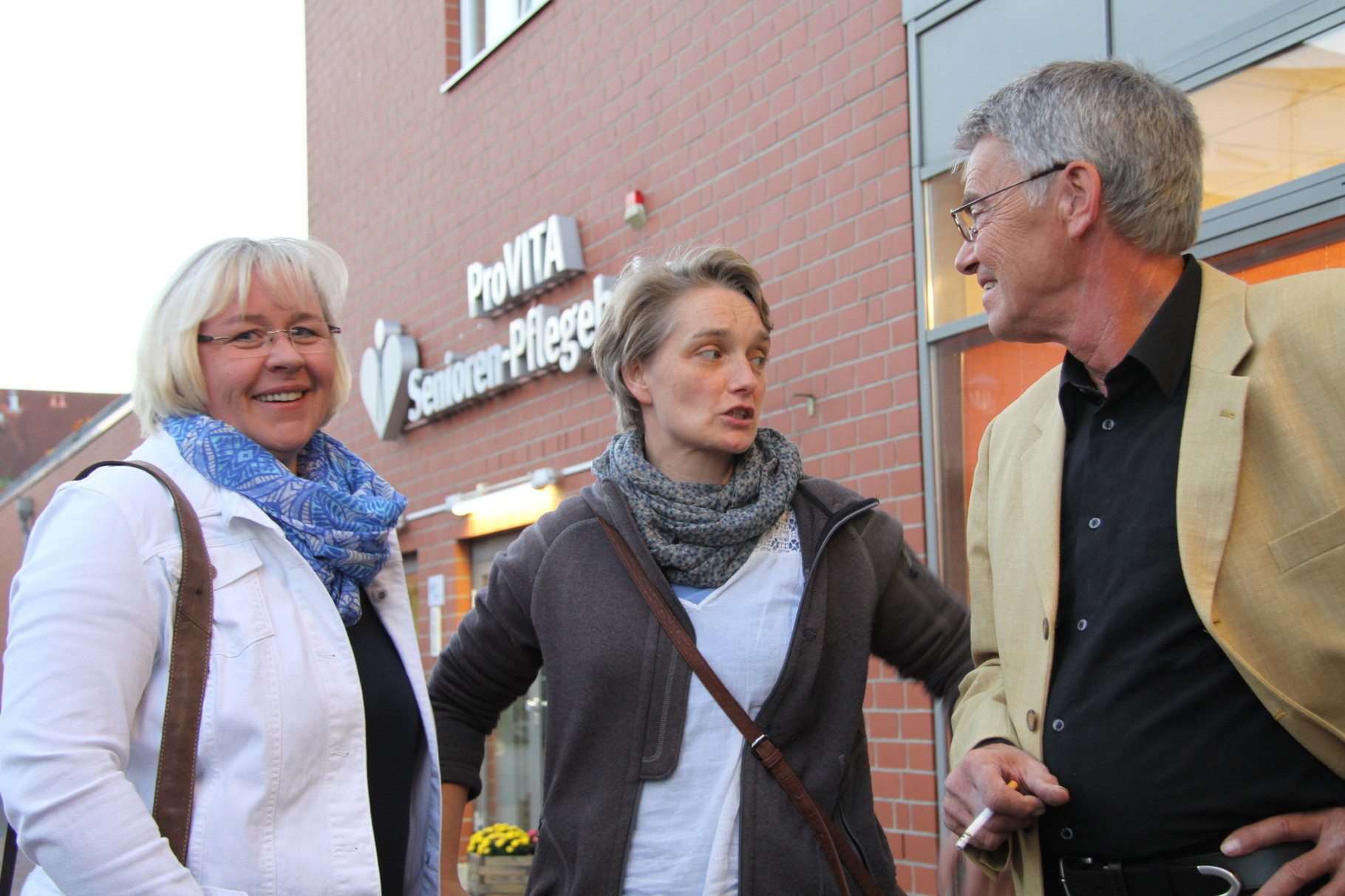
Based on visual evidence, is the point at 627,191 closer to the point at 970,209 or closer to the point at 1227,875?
the point at 970,209

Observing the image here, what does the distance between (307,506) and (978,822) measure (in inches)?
48.5

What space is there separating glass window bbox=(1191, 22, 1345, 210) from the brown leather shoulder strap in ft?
9.94

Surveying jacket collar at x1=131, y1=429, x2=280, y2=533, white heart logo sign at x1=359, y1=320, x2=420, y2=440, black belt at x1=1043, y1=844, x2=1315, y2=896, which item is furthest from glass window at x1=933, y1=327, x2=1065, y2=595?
white heart logo sign at x1=359, y1=320, x2=420, y2=440

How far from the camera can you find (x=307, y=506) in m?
2.21

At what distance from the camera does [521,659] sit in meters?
2.62

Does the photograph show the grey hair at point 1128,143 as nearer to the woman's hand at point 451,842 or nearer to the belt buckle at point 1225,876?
the belt buckle at point 1225,876

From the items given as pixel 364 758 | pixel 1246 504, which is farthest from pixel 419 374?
pixel 1246 504

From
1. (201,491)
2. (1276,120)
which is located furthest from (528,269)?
(201,491)

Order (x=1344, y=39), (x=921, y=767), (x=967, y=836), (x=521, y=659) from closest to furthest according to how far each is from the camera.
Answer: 1. (x=967, y=836)
2. (x=521, y=659)
3. (x=1344, y=39)
4. (x=921, y=767)

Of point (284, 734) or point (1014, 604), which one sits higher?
point (1014, 604)

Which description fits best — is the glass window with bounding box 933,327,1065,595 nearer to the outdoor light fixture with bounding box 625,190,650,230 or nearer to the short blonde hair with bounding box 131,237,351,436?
the outdoor light fixture with bounding box 625,190,650,230

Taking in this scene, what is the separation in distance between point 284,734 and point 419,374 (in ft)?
21.3

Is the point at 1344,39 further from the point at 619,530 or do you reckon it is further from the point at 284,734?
the point at 284,734

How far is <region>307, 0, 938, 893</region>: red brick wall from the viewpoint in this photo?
4.80m
